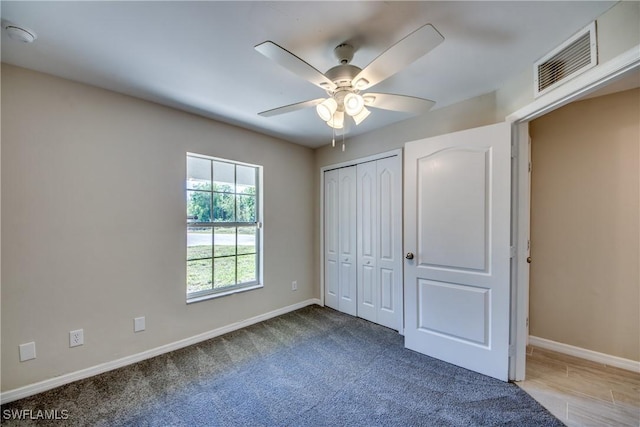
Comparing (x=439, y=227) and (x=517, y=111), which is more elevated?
(x=517, y=111)

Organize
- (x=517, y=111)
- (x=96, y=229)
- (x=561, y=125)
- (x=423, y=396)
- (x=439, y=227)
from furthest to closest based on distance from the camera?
(x=561, y=125) < (x=439, y=227) < (x=96, y=229) < (x=517, y=111) < (x=423, y=396)

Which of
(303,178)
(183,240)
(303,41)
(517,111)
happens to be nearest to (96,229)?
(183,240)

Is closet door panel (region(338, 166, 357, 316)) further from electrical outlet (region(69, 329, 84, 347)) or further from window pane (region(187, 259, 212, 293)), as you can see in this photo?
electrical outlet (region(69, 329, 84, 347))

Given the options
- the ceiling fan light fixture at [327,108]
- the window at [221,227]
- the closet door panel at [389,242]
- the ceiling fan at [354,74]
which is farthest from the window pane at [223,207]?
the ceiling fan light fixture at [327,108]

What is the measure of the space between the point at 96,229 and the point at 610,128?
4467 millimetres

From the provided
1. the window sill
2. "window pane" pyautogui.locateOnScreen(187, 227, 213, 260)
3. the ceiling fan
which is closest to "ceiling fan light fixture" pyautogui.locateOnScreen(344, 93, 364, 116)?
the ceiling fan

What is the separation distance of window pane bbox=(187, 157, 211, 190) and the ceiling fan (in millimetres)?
1415

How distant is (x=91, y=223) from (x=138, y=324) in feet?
3.19

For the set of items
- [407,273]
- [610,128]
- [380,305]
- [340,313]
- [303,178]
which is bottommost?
[340,313]

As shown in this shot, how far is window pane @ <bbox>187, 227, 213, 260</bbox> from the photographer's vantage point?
9.13ft

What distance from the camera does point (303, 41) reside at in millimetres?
1617

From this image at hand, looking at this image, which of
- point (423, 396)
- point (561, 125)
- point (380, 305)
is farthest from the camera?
point (380, 305)

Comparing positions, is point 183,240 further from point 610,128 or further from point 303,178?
point 610,128

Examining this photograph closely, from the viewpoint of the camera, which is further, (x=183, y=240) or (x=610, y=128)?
(x=183, y=240)
